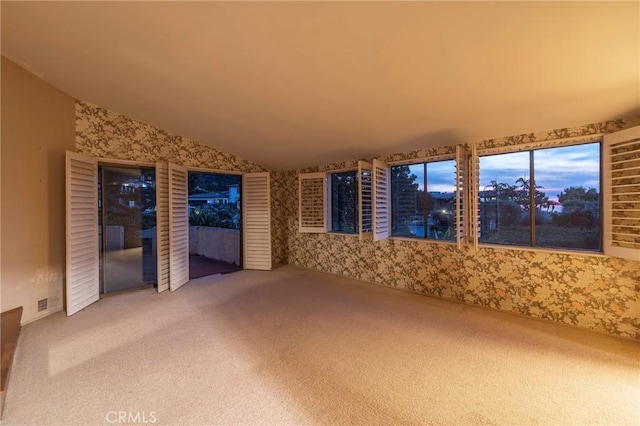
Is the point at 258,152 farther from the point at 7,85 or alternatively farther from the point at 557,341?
the point at 557,341

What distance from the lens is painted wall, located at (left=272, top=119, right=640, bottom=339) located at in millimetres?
2432

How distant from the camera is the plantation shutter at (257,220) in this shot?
4934 mm

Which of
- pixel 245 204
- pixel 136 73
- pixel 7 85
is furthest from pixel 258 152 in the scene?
pixel 7 85

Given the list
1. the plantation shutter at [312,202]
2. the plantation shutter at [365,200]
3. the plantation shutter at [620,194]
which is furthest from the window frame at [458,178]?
the plantation shutter at [312,202]

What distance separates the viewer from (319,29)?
171 centimetres

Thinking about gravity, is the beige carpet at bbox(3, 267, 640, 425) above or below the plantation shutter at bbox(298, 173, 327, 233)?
below

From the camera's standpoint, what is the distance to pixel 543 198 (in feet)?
9.42

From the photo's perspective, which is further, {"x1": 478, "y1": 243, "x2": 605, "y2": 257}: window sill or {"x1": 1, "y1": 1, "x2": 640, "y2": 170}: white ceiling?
{"x1": 478, "y1": 243, "x2": 605, "y2": 257}: window sill

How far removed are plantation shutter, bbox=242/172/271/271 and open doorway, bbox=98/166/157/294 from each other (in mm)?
1530

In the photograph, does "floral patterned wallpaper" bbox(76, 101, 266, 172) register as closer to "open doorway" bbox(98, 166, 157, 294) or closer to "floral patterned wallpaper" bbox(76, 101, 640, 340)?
"floral patterned wallpaper" bbox(76, 101, 640, 340)

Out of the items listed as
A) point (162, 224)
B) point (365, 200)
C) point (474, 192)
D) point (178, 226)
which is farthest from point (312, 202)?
point (474, 192)

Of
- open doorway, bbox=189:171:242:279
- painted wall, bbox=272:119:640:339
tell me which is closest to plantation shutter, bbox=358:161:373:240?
painted wall, bbox=272:119:640:339

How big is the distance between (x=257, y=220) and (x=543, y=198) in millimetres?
4211

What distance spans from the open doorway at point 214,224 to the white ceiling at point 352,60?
8.69 ft
